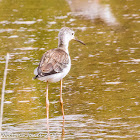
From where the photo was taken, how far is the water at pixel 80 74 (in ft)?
27.0

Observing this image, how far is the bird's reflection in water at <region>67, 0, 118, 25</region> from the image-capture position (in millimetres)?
19297

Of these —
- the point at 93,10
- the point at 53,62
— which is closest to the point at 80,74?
the point at 53,62

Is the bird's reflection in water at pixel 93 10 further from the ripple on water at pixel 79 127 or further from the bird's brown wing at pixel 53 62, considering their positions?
the ripple on water at pixel 79 127

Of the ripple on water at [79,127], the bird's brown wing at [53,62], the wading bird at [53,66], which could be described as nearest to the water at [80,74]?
the ripple on water at [79,127]

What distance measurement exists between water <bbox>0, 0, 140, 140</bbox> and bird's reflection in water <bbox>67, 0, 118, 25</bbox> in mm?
38

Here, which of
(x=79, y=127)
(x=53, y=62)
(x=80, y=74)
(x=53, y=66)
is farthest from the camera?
(x=80, y=74)

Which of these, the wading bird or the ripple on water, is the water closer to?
the ripple on water

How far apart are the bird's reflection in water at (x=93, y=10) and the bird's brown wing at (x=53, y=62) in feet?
31.6

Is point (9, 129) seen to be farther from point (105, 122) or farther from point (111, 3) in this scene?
point (111, 3)

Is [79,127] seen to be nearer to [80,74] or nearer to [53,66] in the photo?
[53,66]

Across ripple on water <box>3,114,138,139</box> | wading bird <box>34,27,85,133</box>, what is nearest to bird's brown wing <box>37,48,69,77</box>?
wading bird <box>34,27,85,133</box>

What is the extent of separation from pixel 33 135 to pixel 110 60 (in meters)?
5.57

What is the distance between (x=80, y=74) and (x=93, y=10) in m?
10.2

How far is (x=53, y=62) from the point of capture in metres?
8.43
